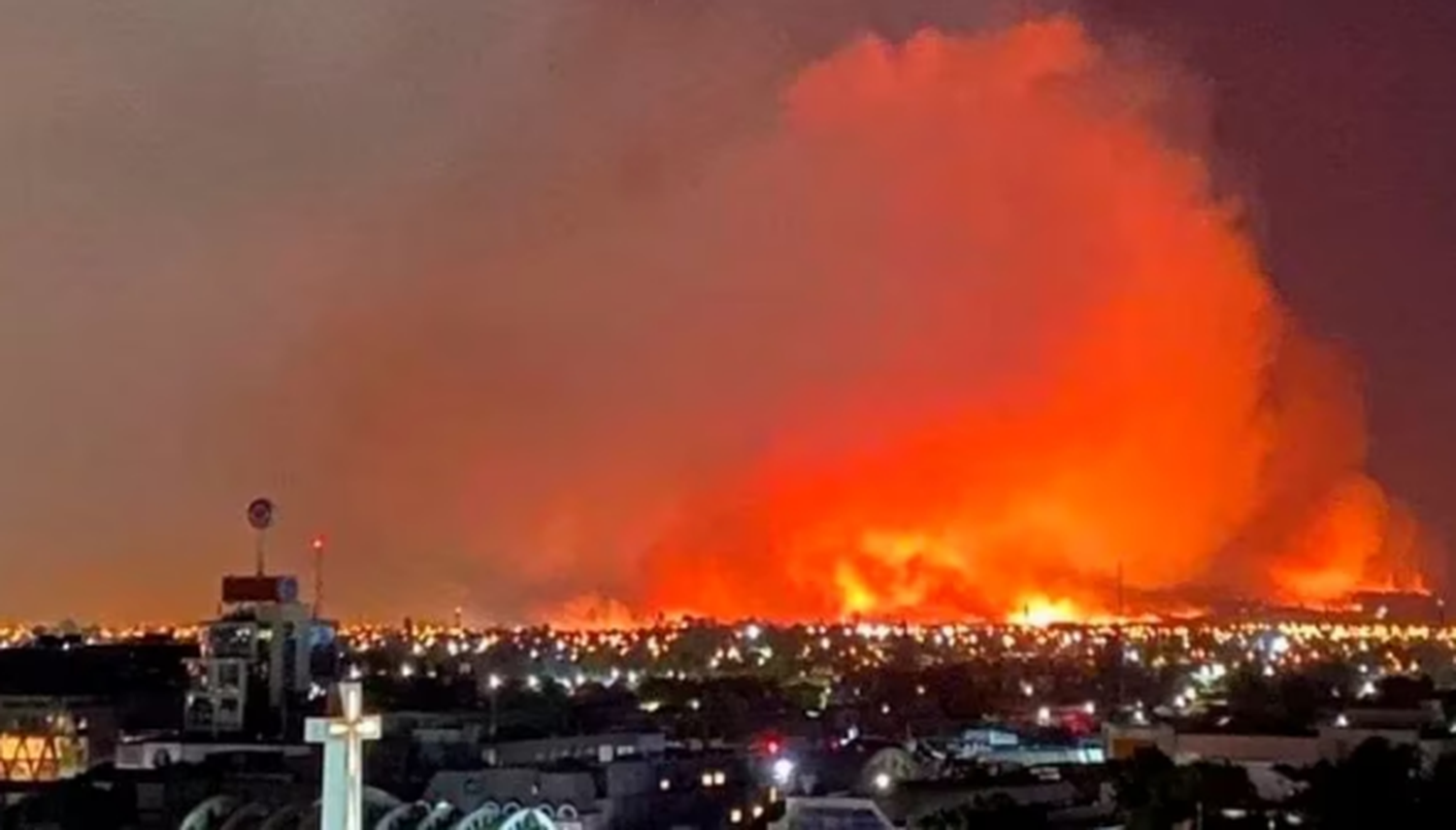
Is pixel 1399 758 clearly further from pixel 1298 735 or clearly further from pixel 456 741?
pixel 456 741

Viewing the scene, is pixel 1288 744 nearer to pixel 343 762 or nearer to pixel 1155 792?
pixel 1155 792

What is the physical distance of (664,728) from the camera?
155 ft

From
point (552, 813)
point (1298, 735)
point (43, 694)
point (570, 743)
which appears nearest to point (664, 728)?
point (570, 743)

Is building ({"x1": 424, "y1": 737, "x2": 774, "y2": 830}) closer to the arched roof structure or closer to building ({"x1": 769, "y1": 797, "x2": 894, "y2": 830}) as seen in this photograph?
building ({"x1": 769, "y1": 797, "x2": 894, "y2": 830})

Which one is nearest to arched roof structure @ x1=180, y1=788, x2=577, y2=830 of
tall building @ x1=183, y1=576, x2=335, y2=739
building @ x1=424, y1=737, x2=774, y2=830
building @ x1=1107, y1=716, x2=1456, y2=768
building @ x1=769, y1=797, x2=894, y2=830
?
building @ x1=769, y1=797, x2=894, y2=830

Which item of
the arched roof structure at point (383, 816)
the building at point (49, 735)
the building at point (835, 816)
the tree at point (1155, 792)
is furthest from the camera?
the building at point (49, 735)

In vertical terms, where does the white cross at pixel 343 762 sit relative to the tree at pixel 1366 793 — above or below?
below

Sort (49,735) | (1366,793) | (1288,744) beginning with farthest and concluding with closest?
(49,735)
(1288,744)
(1366,793)

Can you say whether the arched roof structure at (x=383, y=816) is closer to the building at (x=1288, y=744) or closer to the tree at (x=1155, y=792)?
the tree at (x=1155, y=792)

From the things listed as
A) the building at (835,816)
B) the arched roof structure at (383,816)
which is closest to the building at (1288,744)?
the building at (835,816)

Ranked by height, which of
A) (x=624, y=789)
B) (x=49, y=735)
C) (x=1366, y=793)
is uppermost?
(x=49, y=735)

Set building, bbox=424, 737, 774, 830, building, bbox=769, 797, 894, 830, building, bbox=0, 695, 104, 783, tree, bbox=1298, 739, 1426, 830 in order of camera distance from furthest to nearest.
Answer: building, bbox=0, 695, 104, 783
building, bbox=424, 737, 774, 830
building, bbox=769, 797, 894, 830
tree, bbox=1298, 739, 1426, 830

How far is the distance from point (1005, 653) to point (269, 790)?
243 ft

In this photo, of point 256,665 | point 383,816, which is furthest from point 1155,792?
point 256,665
